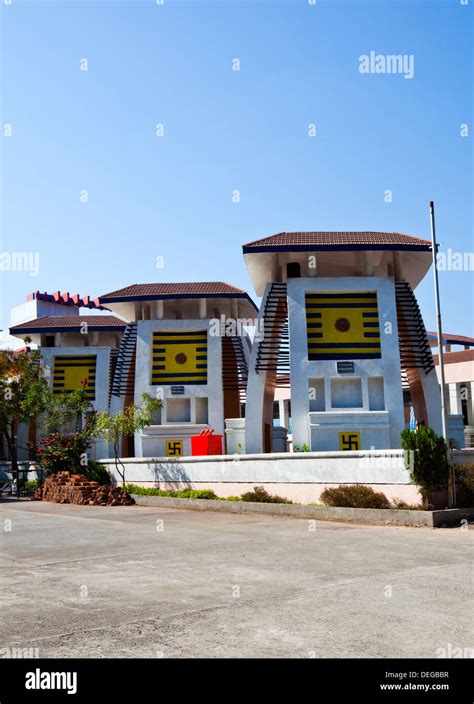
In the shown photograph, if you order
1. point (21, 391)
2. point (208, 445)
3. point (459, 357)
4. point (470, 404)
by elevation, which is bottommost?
point (208, 445)

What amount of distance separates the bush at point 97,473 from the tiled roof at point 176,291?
11.2 meters

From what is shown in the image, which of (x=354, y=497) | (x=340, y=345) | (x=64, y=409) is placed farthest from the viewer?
(x=64, y=409)

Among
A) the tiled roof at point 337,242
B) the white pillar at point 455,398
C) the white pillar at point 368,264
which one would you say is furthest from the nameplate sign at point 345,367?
the white pillar at point 455,398

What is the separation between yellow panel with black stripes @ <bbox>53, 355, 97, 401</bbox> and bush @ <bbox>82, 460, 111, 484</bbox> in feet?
57.2

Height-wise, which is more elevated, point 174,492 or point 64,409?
point 64,409

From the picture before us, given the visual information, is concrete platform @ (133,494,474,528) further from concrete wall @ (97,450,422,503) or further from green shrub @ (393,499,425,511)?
concrete wall @ (97,450,422,503)

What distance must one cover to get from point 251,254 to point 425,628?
2829 cm

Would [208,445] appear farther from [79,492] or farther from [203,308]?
[203,308]

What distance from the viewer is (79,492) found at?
32000 mm

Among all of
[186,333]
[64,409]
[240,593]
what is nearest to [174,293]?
[186,333]

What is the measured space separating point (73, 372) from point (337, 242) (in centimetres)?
2810

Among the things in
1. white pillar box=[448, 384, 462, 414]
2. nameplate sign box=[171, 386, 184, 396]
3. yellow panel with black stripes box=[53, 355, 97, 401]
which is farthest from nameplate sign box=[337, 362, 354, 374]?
white pillar box=[448, 384, 462, 414]

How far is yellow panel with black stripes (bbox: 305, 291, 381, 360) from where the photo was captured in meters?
33.4

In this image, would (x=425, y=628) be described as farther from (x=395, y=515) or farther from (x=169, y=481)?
(x=169, y=481)
